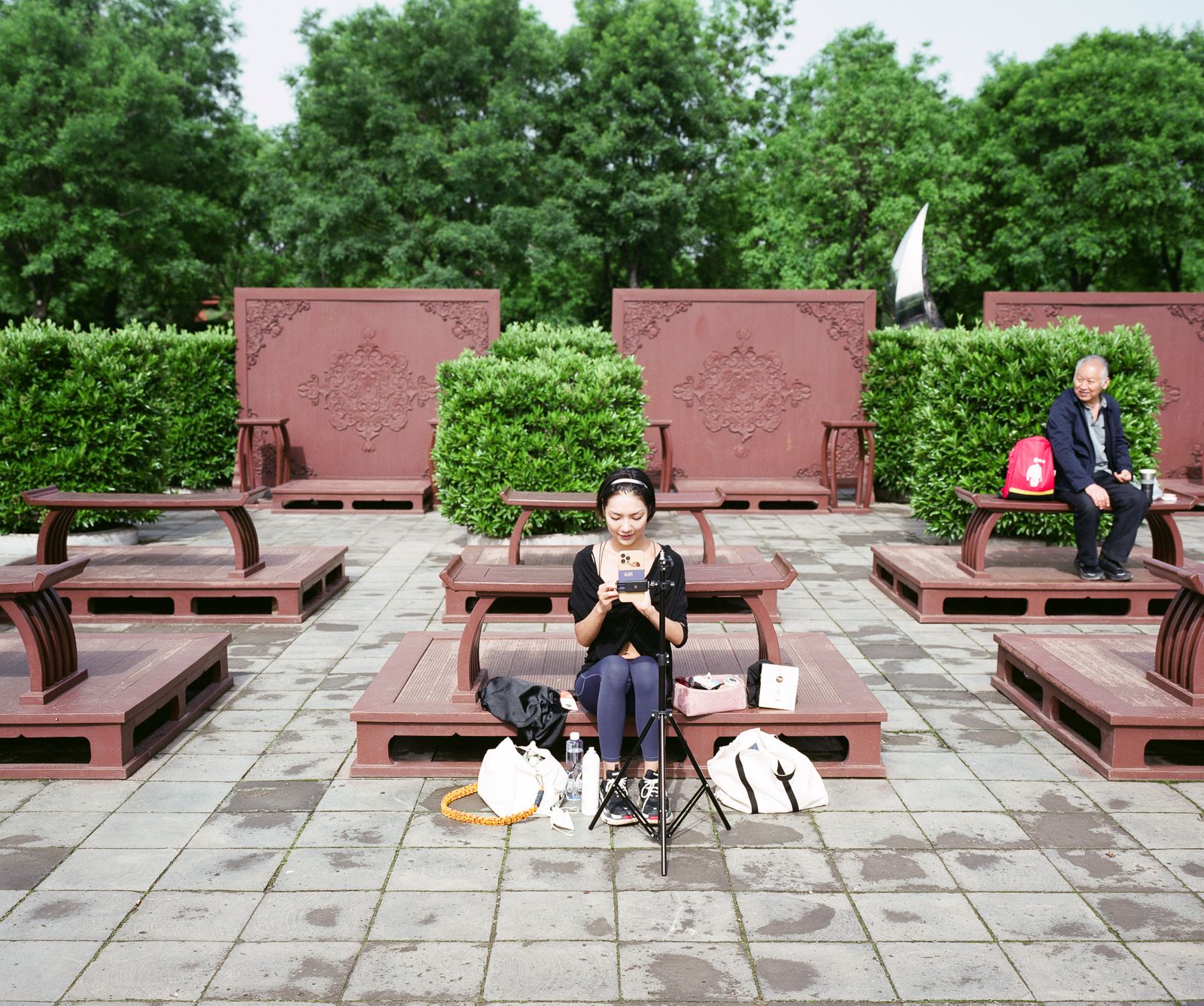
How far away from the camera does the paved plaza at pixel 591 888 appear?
10.8 ft

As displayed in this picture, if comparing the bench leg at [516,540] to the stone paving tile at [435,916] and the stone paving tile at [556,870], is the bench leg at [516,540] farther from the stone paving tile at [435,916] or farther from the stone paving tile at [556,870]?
the stone paving tile at [435,916]

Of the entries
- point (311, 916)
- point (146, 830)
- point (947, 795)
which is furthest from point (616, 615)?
point (146, 830)

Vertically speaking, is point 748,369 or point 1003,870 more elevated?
point 748,369

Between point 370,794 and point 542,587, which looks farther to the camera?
point 542,587

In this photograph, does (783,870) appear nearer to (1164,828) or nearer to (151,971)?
(1164,828)

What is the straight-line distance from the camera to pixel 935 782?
15.9 ft

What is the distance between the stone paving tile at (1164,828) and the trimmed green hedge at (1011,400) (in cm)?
462

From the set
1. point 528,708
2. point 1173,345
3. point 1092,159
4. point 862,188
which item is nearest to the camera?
point 528,708

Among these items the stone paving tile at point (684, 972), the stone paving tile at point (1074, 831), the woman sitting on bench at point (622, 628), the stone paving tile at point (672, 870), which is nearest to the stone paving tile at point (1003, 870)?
the stone paving tile at point (1074, 831)

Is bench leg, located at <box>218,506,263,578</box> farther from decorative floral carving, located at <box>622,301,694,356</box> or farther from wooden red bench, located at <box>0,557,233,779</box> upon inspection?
decorative floral carving, located at <box>622,301,694,356</box>

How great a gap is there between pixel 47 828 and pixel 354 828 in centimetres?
119

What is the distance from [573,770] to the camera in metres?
4.70

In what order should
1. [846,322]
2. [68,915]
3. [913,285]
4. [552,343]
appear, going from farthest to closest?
1. [913,285]
2. [846,322]
3. [552,343]
4. [68,915]

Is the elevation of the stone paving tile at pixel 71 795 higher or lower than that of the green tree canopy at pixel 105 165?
lower
